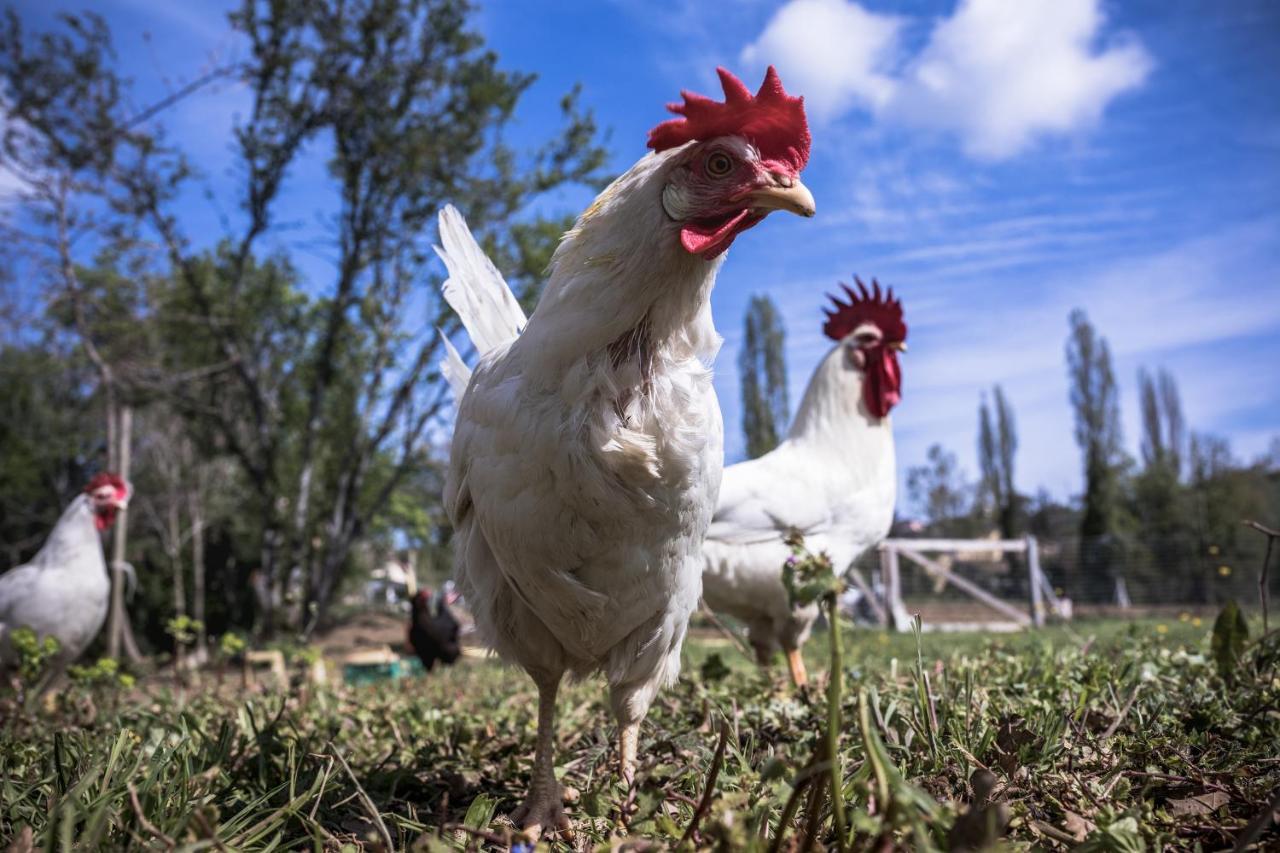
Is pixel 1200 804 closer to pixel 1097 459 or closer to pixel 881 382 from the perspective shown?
pixel 881 382

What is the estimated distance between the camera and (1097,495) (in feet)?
103

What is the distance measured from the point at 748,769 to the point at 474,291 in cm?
221

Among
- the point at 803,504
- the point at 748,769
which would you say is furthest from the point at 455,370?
the point at 803,504

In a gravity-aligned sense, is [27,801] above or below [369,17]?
below

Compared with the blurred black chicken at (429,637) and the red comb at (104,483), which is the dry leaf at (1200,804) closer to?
the red comb at (104,483)

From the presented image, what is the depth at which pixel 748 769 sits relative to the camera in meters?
2.10

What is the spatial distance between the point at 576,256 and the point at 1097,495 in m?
Answer: 34.8

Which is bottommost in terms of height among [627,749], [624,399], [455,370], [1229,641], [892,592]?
[892,592]

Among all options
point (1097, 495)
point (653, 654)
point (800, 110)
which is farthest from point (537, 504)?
point (1097, 495)

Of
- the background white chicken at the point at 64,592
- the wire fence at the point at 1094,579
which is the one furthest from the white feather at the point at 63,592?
the wire fence at the point at 1094,579

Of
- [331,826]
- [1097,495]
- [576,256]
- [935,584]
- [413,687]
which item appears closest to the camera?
[331,826]

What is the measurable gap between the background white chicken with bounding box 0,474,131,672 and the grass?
223cm

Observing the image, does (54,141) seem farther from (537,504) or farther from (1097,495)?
(1097,495)

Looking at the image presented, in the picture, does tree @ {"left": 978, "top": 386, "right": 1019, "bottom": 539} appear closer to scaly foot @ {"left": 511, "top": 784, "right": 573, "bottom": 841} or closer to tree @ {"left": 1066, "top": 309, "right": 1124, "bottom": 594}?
tree @ {"left": 1066, "top": 309, "right": 1124, "bottom": 594}
